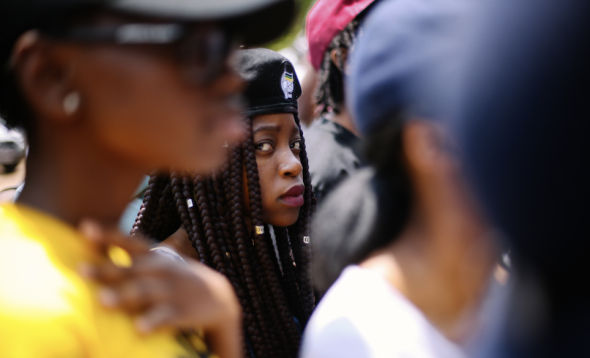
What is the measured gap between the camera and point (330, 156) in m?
2.70

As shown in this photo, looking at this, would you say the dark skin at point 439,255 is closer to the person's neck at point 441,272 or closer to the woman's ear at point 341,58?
the person's neck at point 441,272

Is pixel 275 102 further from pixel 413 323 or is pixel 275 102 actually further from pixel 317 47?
pixel 413 323

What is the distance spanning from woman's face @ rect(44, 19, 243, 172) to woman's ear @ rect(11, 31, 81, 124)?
2 centimetres

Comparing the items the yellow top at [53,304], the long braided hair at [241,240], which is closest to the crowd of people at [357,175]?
the yellow top at [53,304]

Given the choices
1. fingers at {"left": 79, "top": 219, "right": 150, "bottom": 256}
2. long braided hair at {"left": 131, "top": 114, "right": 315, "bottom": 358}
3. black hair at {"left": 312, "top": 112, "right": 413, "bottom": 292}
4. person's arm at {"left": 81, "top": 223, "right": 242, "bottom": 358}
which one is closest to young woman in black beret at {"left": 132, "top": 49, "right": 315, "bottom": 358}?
long braided hair at {"left": 131, "top": 114, "right": 315, "bottom": 358}

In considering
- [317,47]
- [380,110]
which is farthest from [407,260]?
[317,47]

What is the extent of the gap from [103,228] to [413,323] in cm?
73

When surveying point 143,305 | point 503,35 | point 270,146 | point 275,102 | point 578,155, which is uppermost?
point 503,35

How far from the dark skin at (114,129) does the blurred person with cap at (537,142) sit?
48 cm

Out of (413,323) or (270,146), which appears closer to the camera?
(413,323)

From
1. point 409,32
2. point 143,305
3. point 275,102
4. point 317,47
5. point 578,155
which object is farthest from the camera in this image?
point 317,47

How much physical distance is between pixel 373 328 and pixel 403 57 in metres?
0.63

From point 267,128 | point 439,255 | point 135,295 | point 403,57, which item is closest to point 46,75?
point 135,295

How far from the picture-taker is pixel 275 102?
2391mm
